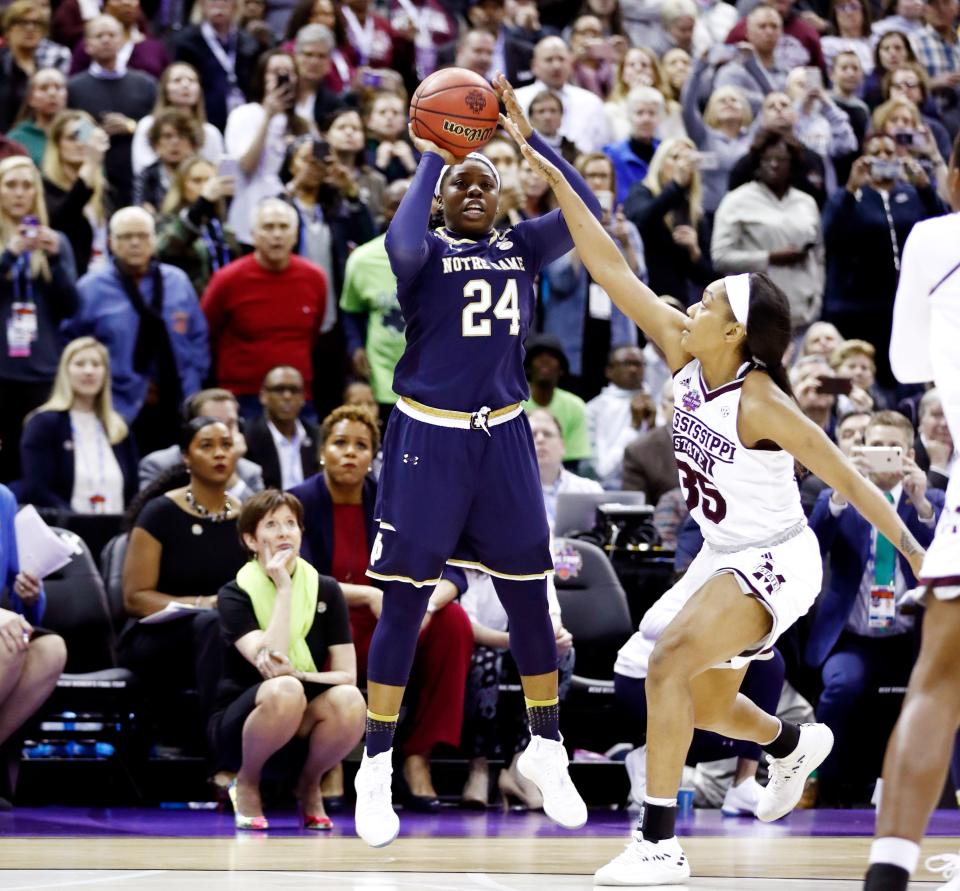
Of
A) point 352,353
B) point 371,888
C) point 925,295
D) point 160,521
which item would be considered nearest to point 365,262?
point 352,353

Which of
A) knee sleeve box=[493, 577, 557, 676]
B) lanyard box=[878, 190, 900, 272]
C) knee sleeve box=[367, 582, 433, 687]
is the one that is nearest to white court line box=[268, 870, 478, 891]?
knee sleeve box=[367, 582, 433, 687]

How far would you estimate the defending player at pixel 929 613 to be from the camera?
394 centimetres

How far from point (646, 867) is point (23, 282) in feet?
19.4

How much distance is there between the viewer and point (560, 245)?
6.39 m

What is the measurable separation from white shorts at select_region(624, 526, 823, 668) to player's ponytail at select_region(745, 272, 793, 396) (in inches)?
Answer: 21.2

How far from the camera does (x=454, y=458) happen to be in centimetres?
607

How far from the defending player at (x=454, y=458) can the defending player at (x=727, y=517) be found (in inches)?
19.5

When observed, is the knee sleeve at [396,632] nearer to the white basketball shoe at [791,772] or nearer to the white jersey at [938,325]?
the white basketball shoe at [791,772]

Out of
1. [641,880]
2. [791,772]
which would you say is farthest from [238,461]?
[641,880]

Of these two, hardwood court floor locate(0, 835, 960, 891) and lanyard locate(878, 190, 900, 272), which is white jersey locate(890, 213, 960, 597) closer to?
hardwood court floor locate(0, 835, 960, 891)

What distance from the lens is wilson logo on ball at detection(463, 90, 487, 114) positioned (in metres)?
6.11

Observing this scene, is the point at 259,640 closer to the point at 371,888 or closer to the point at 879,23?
the point at 371,888

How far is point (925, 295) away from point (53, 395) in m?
6.26

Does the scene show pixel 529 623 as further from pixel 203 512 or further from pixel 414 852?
pixel 203 512
